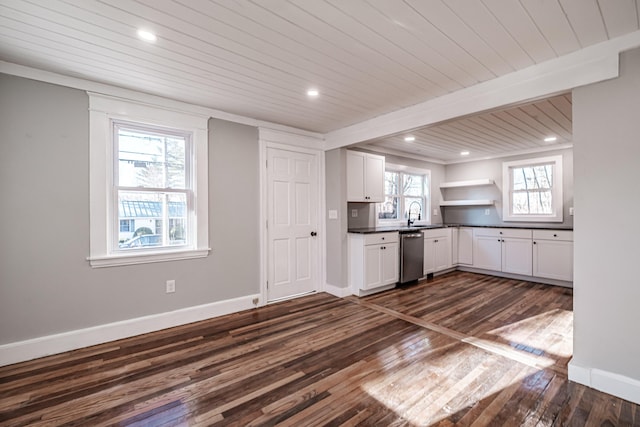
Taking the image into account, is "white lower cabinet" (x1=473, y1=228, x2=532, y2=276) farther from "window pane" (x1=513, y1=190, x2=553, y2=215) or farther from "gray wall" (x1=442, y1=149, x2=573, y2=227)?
"window pane" (x1=513, y1=190, x2=553, y2=215)

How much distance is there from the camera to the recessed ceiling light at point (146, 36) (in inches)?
74.2

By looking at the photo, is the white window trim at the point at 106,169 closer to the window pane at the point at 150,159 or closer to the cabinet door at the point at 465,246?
the window pane at the point at 150,159

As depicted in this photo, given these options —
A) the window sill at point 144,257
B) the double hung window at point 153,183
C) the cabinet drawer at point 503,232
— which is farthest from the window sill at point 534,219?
the double hung window at point 153,183

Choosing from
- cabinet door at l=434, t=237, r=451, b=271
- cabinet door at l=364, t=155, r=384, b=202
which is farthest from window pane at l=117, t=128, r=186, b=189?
cabinet door at l=434, t=237, r=451, b=271

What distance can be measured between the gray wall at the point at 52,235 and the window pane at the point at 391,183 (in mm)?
3796

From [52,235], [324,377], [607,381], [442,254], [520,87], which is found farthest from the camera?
[442,254]

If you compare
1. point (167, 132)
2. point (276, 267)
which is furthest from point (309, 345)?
point (167, 132)

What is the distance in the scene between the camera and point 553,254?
4625 millimetres

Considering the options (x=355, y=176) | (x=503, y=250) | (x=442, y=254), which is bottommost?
(x=442, y=254)

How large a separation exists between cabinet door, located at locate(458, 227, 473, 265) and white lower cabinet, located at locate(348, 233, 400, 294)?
2.04m

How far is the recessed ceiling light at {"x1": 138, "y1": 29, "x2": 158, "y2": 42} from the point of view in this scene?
6.19 feet

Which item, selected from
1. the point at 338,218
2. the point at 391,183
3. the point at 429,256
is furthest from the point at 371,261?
the point at 391,183

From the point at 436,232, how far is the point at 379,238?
1608mm

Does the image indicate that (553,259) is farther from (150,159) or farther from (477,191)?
(150,159)
